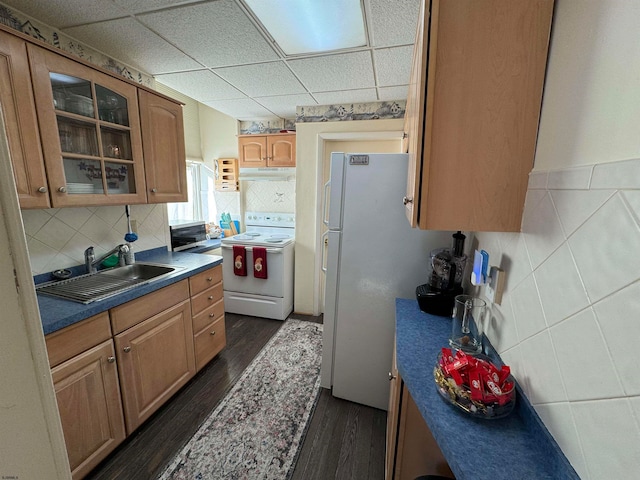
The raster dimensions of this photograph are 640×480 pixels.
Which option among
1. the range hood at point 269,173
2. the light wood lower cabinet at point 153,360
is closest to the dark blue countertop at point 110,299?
the light wood lower cabinet at point 153,360

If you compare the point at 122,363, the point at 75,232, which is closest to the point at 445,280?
the point at 122,363

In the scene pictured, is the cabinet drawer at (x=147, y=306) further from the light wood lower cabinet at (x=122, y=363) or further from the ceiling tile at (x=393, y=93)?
the ceiling tile at (x=393, y=93)

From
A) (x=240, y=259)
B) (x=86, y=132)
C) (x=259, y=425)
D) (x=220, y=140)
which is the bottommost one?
(x=259, y=425)

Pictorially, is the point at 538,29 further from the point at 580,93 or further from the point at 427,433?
the point at 427,433

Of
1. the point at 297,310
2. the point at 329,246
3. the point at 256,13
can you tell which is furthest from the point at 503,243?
the point at 297,310

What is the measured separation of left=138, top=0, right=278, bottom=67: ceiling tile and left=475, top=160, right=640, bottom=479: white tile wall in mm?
1578

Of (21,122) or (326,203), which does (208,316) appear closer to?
(326,203)

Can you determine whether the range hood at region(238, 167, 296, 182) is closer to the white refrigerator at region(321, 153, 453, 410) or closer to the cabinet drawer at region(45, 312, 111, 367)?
the white refrigerator at region(321, 153, 453, 410)

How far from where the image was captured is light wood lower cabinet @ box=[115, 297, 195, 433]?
1.47 metres

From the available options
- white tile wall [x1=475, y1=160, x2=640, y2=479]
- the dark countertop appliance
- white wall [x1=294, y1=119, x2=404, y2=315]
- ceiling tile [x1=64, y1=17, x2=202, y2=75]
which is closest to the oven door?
white wall [x1=294, y1=119, x2=404, y2=315]

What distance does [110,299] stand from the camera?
4.43 feet

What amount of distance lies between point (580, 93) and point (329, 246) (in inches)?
52.7

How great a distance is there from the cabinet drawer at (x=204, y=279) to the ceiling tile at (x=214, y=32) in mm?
1493

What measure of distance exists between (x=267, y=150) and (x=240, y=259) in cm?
129
